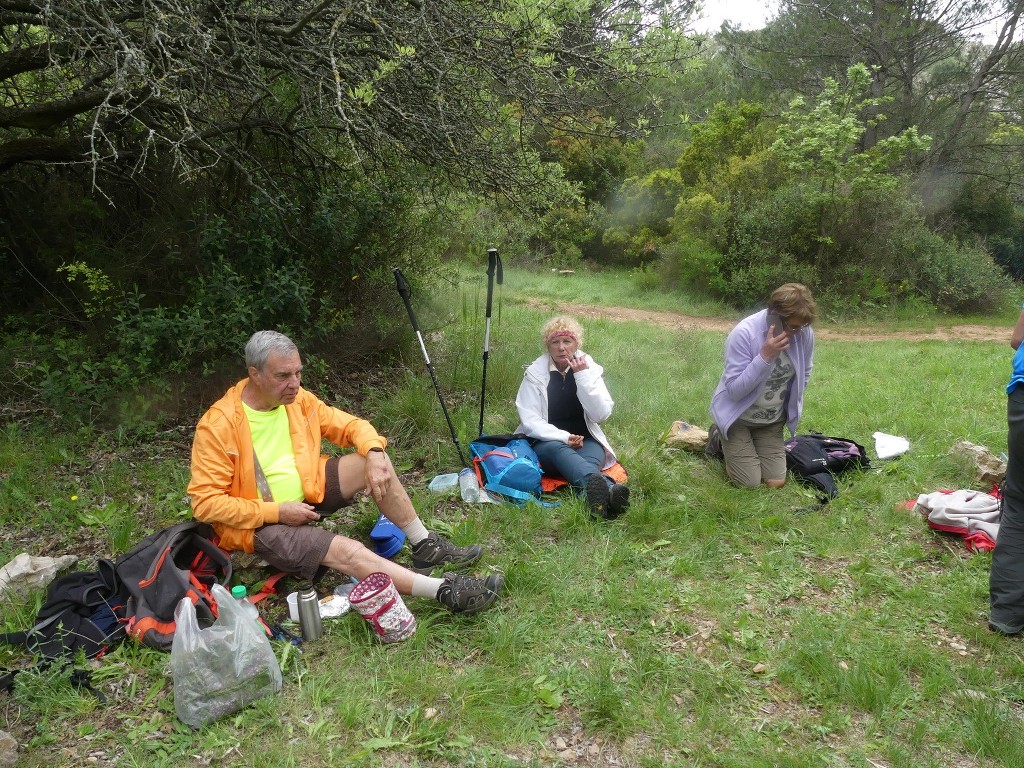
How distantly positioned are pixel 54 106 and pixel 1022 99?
18762mm

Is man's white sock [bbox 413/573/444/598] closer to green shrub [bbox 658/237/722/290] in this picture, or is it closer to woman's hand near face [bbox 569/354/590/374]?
woman's hand near face [bbox 569/354/590/374]

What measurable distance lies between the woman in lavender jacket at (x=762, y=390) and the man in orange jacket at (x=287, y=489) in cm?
202

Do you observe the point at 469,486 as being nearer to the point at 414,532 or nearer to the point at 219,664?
the point at 414,532

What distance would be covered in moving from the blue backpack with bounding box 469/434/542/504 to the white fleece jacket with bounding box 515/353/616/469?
0.15 meters

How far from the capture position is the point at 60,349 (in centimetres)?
498

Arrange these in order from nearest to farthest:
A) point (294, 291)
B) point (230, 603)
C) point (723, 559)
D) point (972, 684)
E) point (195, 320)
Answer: point (230, 603) → point (972, 684) → point (723, 559) → point (195, 320) → point (294, 291)

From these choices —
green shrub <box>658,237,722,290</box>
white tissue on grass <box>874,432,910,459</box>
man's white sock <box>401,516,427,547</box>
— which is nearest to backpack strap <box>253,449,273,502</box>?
man's white sock <box>401,516,427,547</box>

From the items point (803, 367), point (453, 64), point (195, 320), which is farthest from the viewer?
point (195, 320)

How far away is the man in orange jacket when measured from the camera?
3.18 meters

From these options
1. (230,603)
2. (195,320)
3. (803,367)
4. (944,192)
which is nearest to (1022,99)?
(944,192)

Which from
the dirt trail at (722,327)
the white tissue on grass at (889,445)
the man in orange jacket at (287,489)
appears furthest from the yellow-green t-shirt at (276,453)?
the dirt trail at (722,327)

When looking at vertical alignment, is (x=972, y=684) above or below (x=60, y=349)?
below

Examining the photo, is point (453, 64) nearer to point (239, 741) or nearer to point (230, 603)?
point (230, 603)

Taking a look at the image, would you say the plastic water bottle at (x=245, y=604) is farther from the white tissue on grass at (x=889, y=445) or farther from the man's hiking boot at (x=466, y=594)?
the white tissue on grass at (x=889, y=445)
